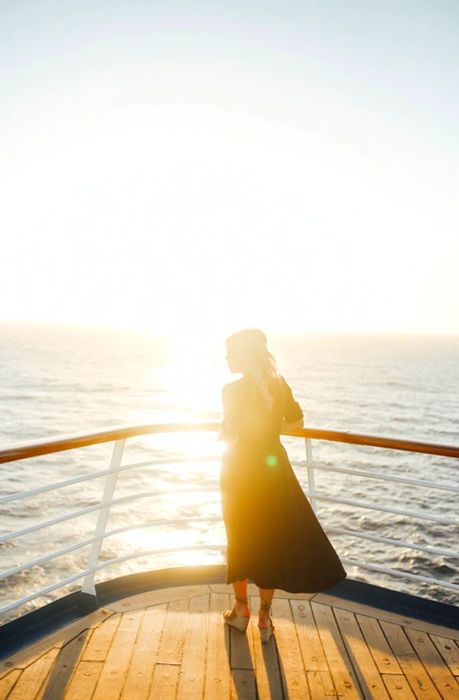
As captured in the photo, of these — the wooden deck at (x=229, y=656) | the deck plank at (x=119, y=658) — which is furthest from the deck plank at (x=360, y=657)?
the deck plank at (x=119, y=658)

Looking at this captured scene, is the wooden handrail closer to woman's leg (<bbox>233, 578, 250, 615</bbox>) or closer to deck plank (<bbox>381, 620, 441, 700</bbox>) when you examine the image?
woman's leg (<bbox>233, 578, 250, 615</bbox>)

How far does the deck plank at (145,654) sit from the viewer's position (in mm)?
2723

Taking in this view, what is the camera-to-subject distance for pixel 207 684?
2805mm

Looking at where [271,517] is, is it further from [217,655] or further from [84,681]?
[84,681]

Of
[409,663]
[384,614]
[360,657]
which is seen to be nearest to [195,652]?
[360,657]

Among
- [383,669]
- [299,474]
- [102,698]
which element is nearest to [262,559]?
[383,669]

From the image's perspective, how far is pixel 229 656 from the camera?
306cm

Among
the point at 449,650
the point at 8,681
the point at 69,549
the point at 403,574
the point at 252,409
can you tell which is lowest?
the point at 449,650

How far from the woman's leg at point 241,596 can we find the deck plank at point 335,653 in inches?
18.5

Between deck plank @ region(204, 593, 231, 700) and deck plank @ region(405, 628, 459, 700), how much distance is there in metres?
1.10

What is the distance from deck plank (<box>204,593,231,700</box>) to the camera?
2.76 m

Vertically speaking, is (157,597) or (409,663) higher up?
(157,597)

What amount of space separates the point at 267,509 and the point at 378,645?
103 cm

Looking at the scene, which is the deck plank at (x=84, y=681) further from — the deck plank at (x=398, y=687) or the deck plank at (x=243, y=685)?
the deck plank at (x=398, y=687)
